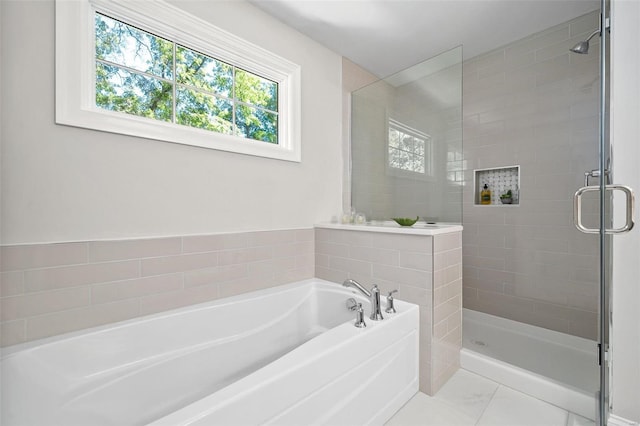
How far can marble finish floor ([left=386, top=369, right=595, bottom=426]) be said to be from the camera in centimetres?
158

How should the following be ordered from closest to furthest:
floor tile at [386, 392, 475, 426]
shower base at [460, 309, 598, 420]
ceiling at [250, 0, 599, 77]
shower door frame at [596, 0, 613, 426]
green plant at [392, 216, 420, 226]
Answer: shower door frame at [596, 0, 613, 426] < floor tile at [386, 392, 475, 426] < shower base at [460, 309, 598, 420] < ceiling at [250, 0, 599, 77] < green plant at [392, 216, 420, 226]

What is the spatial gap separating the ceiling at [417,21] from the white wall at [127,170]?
0.20 m

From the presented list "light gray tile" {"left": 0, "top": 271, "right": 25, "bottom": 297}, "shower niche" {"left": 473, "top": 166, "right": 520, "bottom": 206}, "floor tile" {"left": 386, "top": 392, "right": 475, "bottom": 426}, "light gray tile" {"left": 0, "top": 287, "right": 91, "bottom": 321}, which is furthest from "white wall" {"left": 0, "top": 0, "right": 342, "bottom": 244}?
"shower niche" {"left": 473, "top": 166, "right": 520, "bottom": 206}

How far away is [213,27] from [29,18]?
36.1 inches

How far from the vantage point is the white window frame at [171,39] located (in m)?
1.40

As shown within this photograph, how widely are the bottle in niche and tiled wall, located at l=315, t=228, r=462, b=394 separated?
3.32 ft

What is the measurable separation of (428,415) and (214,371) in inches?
48.2

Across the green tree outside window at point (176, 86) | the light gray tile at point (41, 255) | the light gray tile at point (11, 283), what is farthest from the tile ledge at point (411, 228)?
the light gray tile at point (11, 283)

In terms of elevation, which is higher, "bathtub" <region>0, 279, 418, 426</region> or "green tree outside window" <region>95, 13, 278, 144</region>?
"green tree outside window" <region>95, 13, 278, 144</region>

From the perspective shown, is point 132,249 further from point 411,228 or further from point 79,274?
point 411,228

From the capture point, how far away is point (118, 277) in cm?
153

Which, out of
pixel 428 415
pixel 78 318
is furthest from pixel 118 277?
pixel 428 415

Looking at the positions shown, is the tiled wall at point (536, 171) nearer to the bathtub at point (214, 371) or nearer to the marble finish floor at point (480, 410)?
the marble finish floor at point (480, 410)

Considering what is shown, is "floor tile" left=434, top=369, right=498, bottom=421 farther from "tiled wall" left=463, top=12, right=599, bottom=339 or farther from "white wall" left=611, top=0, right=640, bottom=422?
"tiled wall" left=463, top=12, right=599, bottom=339
